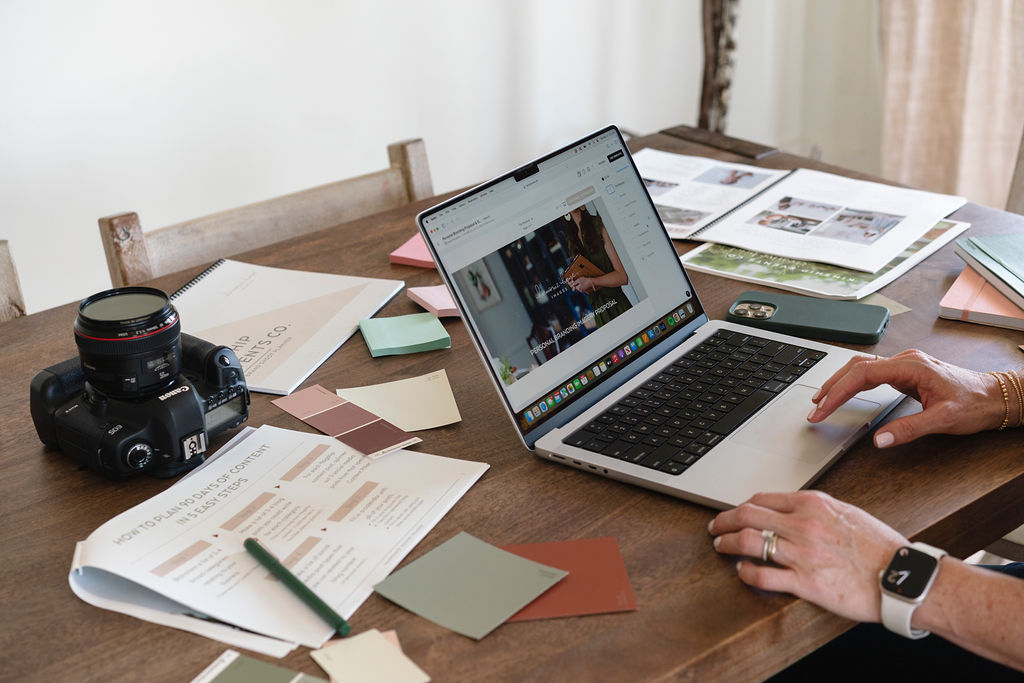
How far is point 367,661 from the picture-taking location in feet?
2.35

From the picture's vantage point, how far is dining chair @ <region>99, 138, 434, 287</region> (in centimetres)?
143

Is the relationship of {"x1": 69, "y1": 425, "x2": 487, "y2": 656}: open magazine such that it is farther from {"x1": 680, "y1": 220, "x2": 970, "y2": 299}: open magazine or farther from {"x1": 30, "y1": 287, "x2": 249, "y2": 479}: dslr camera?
{"x1": 680, "y1": 220, "x2": 970, "y2": 299}: open magazine

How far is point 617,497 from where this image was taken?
35.1 inches

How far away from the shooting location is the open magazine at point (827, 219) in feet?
4.54

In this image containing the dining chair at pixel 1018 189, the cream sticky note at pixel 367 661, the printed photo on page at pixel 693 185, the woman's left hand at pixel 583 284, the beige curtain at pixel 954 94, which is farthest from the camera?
the beige curtain at pixel 954 94

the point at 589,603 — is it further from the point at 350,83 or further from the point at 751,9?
the point at 751,9

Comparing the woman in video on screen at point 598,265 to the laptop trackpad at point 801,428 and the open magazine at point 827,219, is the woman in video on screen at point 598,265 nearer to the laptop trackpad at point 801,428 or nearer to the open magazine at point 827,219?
the laptop trackpad at point 801,428

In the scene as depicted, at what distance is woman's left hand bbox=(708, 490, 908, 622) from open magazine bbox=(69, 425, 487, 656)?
0.27 metres

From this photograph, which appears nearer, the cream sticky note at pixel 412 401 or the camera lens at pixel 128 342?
the camera lens at pixel 128 342

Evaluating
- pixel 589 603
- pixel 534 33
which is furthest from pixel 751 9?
pixel 589 603

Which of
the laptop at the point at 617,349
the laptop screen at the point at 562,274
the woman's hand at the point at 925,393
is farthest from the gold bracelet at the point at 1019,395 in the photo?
the laptop screen at the point at 562,274

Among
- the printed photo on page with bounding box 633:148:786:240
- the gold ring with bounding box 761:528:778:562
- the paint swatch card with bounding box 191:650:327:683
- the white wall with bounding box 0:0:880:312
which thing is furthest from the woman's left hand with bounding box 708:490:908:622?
the white wall with bounding box 0:0:880:312

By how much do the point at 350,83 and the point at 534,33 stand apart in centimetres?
63

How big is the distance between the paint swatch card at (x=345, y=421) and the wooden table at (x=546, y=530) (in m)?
0.02
